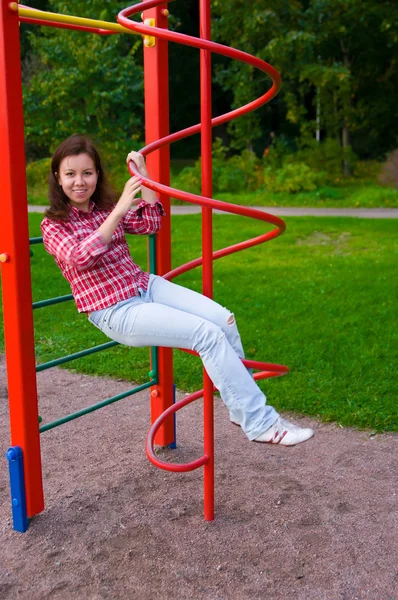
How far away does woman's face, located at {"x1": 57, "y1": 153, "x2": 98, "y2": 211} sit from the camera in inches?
117

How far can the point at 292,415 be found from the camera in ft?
13.7

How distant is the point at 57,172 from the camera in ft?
10.0

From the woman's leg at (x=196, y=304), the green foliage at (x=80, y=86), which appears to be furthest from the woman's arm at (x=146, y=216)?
the green foliage at (x=80, y=86)

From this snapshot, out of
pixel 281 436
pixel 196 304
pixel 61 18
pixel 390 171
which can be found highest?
pixel 61 18

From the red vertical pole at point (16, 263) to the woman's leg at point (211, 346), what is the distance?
15.6 inches

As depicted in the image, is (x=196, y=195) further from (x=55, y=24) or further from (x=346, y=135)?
(x=346, y=135)

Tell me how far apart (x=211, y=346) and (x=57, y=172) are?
3.31 ft

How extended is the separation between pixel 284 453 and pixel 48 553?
53.7 inches

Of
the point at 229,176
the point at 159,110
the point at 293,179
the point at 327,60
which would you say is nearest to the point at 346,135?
the point at 327,60

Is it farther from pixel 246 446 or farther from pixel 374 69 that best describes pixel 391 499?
pixel 374 69

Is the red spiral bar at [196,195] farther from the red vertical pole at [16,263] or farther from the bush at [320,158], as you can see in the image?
the bush at [320,158]

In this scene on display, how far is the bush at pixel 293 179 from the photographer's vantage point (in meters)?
13.0

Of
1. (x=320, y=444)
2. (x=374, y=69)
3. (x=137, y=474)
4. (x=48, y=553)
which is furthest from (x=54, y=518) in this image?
(x=374, y=69)

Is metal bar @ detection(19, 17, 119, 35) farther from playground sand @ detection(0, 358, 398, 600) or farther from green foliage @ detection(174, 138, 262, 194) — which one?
green foliage @ detection(174, 138, 262, 194)
